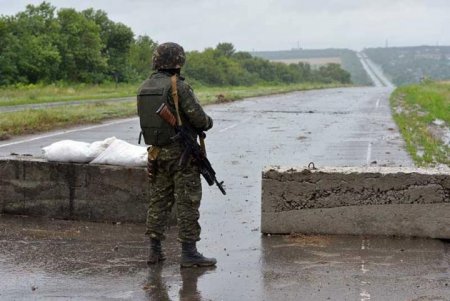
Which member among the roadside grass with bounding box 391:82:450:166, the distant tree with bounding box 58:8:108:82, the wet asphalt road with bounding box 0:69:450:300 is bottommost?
the wet asphalt road with bounding box 0:69:450:300

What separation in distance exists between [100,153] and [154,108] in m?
2.15

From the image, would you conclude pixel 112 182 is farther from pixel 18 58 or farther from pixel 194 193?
pixel 18 58

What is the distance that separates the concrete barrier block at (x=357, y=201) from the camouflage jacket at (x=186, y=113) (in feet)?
4.95

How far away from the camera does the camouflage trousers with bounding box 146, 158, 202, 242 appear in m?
6.08

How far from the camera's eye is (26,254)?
6.55 meters

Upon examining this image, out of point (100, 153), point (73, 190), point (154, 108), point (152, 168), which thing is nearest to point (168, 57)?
point (154, 108)

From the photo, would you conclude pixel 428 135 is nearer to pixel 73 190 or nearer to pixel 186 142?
pixel 73 190

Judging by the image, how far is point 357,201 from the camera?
282 inches

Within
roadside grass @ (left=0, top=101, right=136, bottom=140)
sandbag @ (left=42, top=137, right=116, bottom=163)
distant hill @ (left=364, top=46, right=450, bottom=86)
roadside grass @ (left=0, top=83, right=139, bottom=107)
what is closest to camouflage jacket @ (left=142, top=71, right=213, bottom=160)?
sandbag @ (left=42, top=137, right=116, bottom=163)

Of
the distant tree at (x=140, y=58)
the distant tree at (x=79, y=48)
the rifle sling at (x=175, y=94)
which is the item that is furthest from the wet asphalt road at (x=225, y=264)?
the distant tree at (x=140, y=58)

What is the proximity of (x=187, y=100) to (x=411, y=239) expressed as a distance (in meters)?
2.77

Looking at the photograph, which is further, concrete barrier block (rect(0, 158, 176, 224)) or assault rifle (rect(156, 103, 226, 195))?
concrete barrier block (rect(0, 158, 176, 224))

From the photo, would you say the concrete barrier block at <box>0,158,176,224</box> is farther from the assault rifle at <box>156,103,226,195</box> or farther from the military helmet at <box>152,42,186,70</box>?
the military helmet at <box>152,42,186,70</box>

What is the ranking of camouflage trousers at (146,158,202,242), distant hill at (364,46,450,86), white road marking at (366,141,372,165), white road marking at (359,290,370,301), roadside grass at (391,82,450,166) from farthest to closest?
distant hill at (364,46,450,86) → white road marking at (366,141,372,165) → roadside grass at (391,82,450,166) → camouflage trousers at (146,158,202,242) → white road marking at (359,290,370,301)
